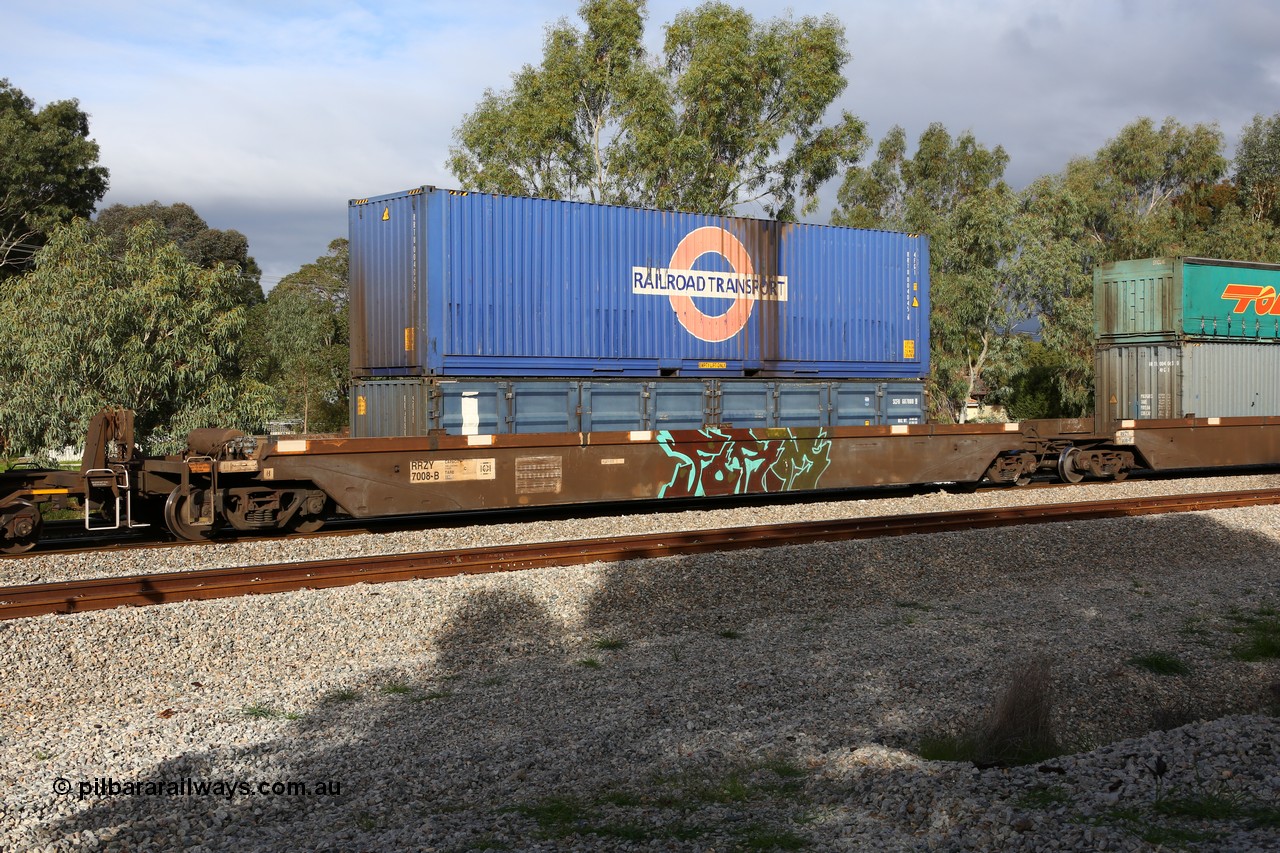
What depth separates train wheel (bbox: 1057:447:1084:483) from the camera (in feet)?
64.2

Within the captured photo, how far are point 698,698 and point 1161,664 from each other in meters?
3.50

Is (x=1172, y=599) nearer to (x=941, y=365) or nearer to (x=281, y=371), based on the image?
(x=941, y=365)

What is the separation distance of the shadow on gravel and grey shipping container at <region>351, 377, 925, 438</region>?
16.5 feet

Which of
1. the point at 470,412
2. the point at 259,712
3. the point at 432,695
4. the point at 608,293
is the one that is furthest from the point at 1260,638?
Result: the point at 608,293

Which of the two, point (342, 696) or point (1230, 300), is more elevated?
point (1230, 300)

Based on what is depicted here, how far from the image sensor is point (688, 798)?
5.17 m

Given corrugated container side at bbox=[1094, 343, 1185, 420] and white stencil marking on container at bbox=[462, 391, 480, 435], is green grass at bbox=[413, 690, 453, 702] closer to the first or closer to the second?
white stencil marking on container at bbox=[462, 391, 480, 435]

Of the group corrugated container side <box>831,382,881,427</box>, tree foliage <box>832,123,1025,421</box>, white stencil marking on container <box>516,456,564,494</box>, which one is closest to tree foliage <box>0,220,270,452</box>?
white stencil marking on container <box>516,456,564,494</box>

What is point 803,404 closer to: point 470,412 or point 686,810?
point 470,412

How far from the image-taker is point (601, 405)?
613 inches

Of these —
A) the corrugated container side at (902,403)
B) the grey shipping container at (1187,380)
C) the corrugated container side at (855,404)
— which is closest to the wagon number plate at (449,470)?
the corrugated container side at (855,404)

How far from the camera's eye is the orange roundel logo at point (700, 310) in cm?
1628

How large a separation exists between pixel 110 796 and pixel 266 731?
3.84ft

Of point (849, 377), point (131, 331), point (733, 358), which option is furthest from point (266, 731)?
point (131, 331)
